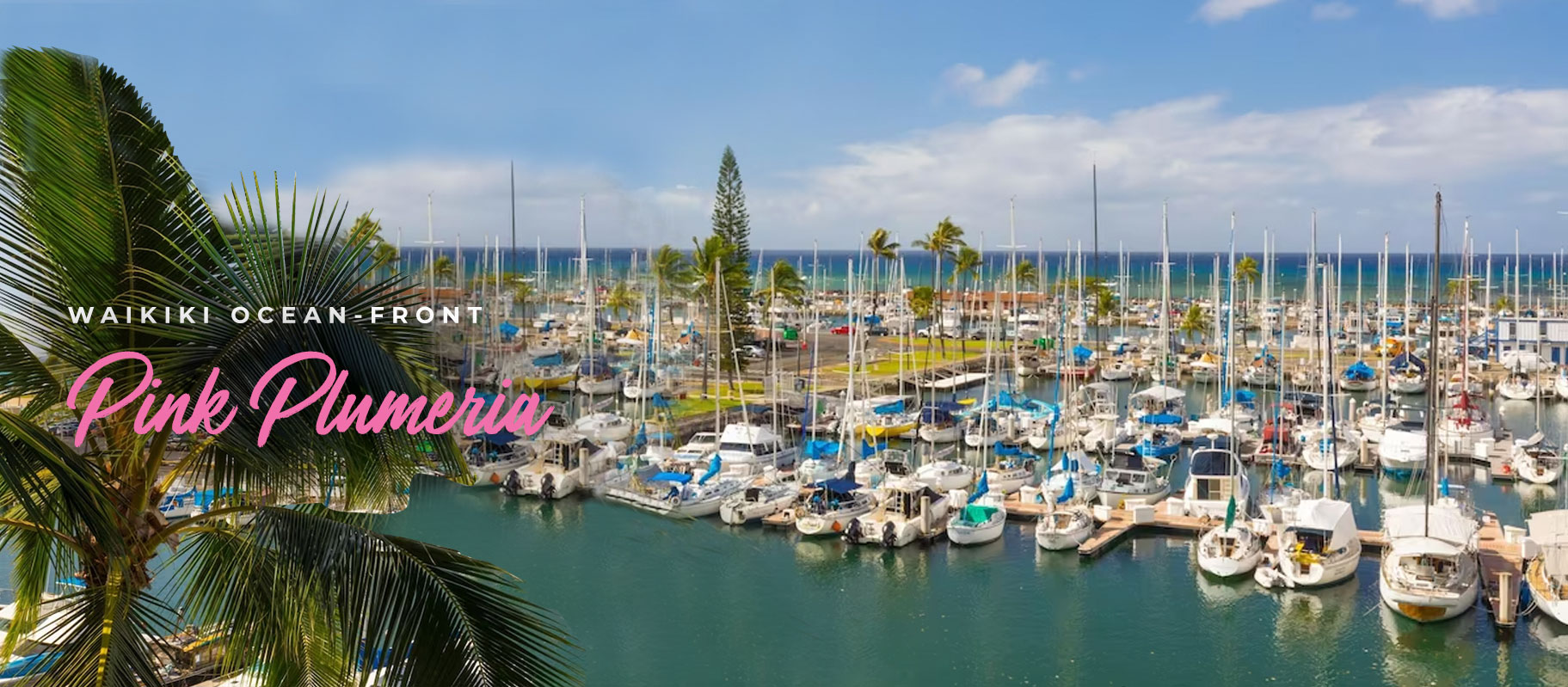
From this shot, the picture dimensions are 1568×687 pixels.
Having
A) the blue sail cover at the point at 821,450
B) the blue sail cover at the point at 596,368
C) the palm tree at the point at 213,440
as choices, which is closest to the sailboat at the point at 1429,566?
the blue sail cover at the point at 821,450

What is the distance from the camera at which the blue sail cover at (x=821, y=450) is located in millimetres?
37469

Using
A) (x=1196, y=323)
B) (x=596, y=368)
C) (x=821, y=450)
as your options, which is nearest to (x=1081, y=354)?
(x=1196, y=323)

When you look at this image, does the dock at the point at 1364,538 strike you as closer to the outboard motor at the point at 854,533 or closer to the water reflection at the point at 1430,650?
the water reflection at the point at 1430,650

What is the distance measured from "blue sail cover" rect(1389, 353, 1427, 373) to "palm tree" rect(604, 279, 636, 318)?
4764 cm

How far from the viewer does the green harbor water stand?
72.4ft

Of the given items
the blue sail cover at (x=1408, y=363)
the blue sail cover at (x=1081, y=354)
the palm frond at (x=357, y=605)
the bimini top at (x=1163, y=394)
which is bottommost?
the bimini top at (x=1163, y=394)

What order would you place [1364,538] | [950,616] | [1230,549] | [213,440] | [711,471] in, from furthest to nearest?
[711,471] → [1364,538] → [1230,549] → [950,616] → [213,440]

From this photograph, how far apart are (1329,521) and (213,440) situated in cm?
2586

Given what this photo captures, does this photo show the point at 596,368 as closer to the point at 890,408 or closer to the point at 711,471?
the point at 890,408

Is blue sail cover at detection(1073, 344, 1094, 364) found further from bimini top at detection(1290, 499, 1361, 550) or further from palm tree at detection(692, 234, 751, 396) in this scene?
bimini top at detection(1290, 499, 1361, 550)

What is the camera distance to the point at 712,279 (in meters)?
55.6

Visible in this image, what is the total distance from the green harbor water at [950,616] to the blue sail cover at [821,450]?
5.94m

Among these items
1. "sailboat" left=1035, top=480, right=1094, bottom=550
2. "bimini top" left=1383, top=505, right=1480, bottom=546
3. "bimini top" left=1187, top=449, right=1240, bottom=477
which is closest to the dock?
"sailboat" left=1035, top=480, right=1094, bottom=550

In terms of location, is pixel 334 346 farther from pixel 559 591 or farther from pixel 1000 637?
pixel 559 591
